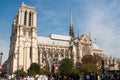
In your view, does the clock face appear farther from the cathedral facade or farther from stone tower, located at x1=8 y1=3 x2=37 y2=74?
stone tower, located at x1=8 y1=3 x2=37 y2=74

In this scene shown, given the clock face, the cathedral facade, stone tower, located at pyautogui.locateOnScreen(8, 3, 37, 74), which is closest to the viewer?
stone tower, located at pyautogui.locateOnScreen(8, 3, 37, 74)

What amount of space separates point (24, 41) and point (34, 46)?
4.55 m

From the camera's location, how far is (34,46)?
83.9 metres

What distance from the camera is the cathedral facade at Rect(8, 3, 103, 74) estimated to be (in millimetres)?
81438

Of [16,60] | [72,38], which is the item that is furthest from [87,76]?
[72,38]

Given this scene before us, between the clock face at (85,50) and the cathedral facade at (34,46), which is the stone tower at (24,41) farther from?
the clock face at (85,50)

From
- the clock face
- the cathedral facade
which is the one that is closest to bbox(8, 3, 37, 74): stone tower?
the cathedral facade

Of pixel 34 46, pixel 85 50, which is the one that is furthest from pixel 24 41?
pixel 85 50

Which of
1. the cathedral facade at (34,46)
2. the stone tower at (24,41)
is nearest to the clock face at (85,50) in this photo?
the cathedral facade at (34,46)

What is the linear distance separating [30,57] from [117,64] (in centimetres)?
4927

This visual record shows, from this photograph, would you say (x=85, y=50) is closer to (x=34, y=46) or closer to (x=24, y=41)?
(x=34, y=46)

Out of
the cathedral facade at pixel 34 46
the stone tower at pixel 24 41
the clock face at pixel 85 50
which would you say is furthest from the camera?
the clock face at pixel 85 50

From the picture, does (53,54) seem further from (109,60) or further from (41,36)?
(109,60)

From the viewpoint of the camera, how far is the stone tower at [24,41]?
263 ft
